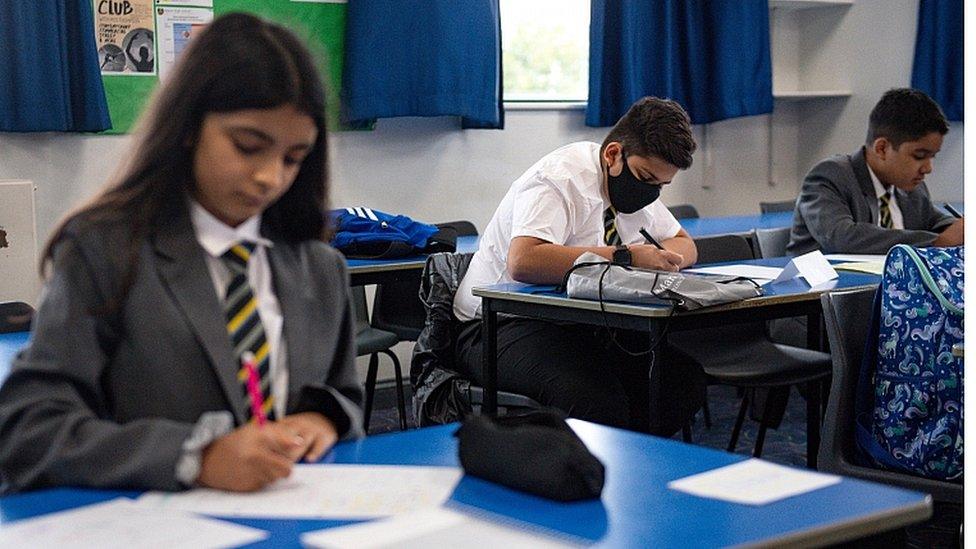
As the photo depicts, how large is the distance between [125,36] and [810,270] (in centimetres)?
279

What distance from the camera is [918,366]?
2.58 m

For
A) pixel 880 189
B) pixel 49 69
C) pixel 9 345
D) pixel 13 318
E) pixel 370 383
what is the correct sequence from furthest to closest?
pixel 370 383 → pixel 49 69 → pixel 880 189 → pixel 13 318 → pixel 9 345

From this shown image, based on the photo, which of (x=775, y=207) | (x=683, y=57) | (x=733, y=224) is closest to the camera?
(x=733, y=224)

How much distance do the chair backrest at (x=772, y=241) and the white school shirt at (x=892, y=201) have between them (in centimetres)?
40

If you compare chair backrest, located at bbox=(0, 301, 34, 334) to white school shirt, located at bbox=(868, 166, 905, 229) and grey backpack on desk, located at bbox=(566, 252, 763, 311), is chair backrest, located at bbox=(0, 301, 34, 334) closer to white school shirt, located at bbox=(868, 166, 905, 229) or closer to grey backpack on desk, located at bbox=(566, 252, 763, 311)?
grey backpack on desk, located at bbox=(566, 252, 763, 311)

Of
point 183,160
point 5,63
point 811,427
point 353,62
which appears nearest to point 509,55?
point 353,62

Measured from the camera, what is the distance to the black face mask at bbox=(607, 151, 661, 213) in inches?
137

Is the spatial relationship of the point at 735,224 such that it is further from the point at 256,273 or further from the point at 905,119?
the point at 256,273

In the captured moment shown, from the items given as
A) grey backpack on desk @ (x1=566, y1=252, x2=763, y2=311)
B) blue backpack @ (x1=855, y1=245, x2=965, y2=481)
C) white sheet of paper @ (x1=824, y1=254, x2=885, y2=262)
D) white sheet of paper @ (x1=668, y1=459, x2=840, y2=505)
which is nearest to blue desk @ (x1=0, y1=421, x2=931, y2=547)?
white sheet of paper @ (x1=668, y1=459, x2=840, y2=505)

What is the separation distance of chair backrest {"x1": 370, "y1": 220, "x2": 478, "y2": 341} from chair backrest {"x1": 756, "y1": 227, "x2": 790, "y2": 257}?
3.98ft

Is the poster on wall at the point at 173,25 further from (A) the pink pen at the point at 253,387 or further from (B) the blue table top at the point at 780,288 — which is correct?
(A) the pink pen at the point at 253,387

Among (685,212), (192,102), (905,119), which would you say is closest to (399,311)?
(905,119)

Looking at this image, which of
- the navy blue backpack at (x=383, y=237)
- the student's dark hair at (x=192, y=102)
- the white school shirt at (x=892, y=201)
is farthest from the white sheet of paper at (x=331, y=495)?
the white school shirt at (x=892, y=201)

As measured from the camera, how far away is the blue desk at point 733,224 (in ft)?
16.7
